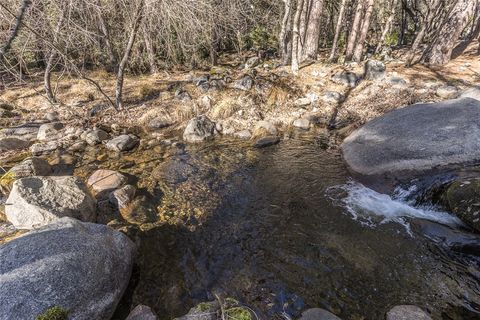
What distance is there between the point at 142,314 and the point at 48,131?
740 centimetres

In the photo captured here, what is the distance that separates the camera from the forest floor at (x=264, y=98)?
27.6 ft

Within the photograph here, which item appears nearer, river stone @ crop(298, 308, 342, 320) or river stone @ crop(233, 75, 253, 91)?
river stone @ crop(298, 308, 342, 320)

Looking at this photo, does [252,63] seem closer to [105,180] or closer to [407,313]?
[105,180]

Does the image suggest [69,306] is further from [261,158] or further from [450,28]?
[450,28]

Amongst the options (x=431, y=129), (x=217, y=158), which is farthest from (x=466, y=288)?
(x=217, y=158)

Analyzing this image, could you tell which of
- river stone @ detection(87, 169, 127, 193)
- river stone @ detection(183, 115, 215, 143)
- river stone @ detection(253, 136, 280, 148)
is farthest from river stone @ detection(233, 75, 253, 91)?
river stone @ detection(87, 169, 127, 193)

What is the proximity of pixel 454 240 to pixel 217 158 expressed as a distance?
15.4ft

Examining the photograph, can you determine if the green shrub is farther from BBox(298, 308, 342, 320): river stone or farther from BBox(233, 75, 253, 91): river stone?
BBox(298, 308, 342, 320): river stone

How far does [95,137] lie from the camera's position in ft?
25.3

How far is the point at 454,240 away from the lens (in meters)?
3.64

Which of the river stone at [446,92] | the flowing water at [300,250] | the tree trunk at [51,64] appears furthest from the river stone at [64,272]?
the river stone at [446,92]

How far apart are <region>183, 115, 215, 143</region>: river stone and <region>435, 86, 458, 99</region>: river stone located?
21.5 ft

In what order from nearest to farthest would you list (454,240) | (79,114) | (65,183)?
1. (454,240)
2. (65,183)
3. (79,114)

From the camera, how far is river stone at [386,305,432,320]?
2793 mm
